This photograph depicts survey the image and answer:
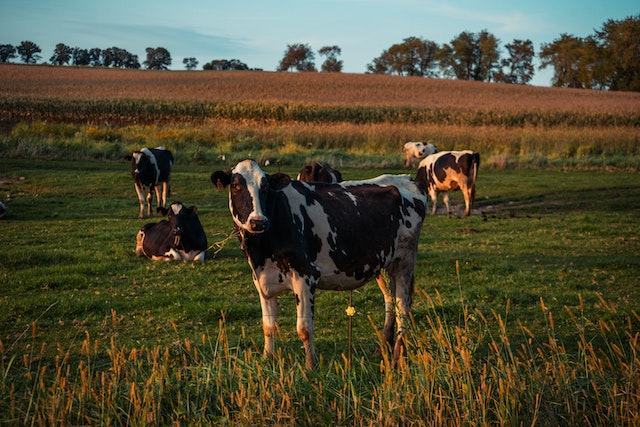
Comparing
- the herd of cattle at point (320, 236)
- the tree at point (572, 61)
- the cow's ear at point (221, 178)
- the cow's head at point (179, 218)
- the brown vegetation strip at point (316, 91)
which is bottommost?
the cow's head at point (179, 218)

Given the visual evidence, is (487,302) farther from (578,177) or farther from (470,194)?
(578,177)

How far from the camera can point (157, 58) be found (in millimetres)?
146250

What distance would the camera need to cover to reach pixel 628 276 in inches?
464

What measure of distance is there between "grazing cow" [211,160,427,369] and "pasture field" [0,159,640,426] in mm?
542

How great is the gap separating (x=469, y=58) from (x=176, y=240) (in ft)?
337

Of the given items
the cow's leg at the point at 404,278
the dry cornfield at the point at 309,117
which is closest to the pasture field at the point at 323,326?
the cow's leg at the point at 404,278

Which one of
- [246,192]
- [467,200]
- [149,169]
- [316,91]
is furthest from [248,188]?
[316,91]

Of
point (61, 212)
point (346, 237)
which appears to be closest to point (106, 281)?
point (346, 237)

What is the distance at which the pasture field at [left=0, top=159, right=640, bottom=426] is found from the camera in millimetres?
5477

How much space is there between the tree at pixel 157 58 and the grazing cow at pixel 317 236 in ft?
475

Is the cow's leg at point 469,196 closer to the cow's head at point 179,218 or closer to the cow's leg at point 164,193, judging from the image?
the cow's leg at point 164,193

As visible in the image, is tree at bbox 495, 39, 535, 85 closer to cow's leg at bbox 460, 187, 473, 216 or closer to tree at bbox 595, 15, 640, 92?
tree at bbox 595, 15, 640, 92

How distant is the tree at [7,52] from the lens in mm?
125250

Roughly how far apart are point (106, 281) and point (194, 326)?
324 cm
